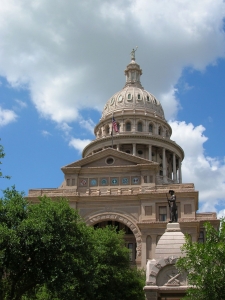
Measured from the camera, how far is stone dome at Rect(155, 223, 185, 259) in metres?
26.7

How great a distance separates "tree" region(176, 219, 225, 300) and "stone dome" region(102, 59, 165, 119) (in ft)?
242

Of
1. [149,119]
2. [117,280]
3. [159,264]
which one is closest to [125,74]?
[149,119]

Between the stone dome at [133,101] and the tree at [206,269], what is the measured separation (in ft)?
242

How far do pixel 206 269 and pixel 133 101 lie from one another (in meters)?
76.9

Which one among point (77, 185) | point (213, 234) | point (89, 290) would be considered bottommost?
point (89, 290)

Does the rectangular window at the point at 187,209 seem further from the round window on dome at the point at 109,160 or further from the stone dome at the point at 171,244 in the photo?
the stone dome at the point at 171,244

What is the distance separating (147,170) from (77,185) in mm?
10320

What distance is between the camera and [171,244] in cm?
2716

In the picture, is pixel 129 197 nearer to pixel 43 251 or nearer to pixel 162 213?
pixel 162 213

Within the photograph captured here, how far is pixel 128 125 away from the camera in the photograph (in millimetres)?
94500

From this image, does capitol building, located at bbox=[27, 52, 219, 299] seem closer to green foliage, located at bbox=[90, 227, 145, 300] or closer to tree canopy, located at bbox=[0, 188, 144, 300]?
green foliage, located at bbox=[90, 227, 145, 300]

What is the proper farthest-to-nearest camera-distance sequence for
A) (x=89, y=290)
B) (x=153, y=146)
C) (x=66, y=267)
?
(x=153, y=146)
(x=89, y=290)
(x=66, y=267)

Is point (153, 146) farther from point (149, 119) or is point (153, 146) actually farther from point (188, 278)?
point (188, 278)

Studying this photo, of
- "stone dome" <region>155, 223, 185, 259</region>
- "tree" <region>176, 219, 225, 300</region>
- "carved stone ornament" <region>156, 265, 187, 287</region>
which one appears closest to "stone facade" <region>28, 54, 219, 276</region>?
"stone dome" <region>155, 223, 185, 259</region>
